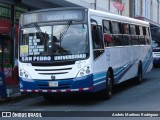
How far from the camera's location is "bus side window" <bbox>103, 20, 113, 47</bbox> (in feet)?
48.6

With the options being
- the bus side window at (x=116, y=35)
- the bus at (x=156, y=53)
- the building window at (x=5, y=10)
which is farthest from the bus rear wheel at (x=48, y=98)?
the bus at (x=156, y=53)

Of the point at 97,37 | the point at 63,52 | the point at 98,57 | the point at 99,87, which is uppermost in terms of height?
the point at 97,37

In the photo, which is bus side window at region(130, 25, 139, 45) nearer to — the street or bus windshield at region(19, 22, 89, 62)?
the street

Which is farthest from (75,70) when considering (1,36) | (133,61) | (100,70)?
(1,36)

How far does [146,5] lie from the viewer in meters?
48.5

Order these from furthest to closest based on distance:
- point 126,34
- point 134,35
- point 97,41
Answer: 1. point 134,35
2. point 126,34
3. point 97,41

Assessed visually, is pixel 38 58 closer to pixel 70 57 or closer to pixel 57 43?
pixel 57 43

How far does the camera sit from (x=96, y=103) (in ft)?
45.3

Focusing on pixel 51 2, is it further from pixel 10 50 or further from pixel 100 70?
pixel 100 70

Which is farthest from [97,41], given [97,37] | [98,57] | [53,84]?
[53,84]

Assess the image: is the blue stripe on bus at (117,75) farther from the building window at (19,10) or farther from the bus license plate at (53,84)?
the building window at (19,10)

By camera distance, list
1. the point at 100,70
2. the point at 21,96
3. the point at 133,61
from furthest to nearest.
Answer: the point at 133,61 < the point at 21,96 < the point at 100,70

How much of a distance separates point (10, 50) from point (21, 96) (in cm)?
607

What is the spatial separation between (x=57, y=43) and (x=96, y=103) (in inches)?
89.2
